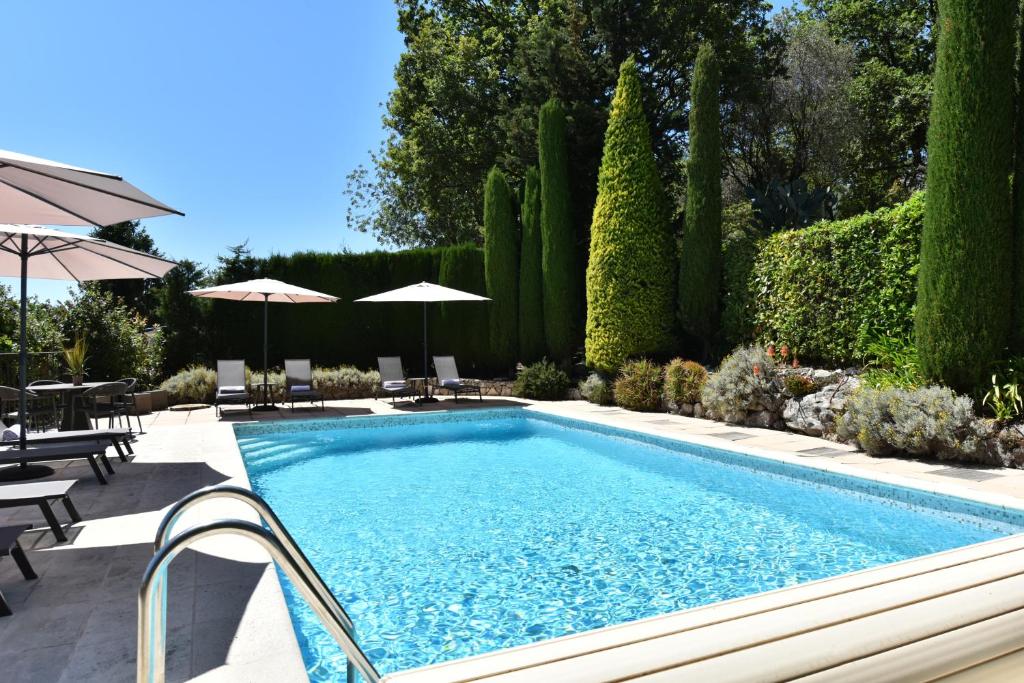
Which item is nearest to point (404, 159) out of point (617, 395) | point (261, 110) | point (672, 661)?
point (261, 110)

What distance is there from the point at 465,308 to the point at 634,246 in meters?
5.59

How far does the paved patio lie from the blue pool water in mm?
511

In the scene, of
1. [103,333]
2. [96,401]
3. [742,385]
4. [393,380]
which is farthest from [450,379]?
[96,401]

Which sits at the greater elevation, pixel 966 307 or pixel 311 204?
pixel 311 204

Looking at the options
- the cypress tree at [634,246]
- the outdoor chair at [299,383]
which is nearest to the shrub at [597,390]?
the cypress tree at [634,246]

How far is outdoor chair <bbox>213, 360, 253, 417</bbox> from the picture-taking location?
1162cm

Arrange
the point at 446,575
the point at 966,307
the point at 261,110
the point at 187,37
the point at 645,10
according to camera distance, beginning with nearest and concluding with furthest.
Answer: the point at 446,575, the point at 966,307, the point at 187,37, the point at 645,10, the point at 261,110

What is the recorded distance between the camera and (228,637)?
2.92 metres

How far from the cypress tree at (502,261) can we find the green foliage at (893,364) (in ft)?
29.5

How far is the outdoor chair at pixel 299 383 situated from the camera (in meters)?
12.4

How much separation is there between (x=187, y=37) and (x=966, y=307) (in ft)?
54.1

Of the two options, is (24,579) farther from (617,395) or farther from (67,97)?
(67,97)

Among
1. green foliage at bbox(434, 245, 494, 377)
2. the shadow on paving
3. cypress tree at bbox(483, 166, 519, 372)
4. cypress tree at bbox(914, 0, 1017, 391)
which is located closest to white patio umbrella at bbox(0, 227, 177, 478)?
the shadow on paving

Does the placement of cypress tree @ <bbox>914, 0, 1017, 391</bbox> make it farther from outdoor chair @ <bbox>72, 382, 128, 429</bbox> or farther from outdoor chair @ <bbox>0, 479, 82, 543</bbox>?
outdoor chair @ <bbox>72, 382, 128, 429</bbox>
